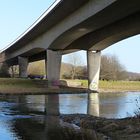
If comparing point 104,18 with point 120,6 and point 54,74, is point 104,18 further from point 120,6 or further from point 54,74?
point 54,74

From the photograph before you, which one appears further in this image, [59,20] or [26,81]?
[26,81]

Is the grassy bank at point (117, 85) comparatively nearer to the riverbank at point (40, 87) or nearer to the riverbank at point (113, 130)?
the riverbank at point (40, 87)

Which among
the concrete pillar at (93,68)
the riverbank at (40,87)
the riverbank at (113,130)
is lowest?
the riverbank at (113,130)

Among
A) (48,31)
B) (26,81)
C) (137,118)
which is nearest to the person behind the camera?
(137,118)

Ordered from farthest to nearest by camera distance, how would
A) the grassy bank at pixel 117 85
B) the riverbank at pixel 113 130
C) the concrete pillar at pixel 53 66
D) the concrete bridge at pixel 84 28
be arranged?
the grassy bank at pixel 117 85 → the concrete pillar at pixel 53 66 → the concrete bridge at pixel 84 28 → the riverbank at pixel 113 130

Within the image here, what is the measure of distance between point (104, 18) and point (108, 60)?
8724cm

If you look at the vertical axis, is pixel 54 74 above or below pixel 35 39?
below

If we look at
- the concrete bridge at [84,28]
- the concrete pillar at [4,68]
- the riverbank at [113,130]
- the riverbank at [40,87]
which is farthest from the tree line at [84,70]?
the riverbank at [113,130]

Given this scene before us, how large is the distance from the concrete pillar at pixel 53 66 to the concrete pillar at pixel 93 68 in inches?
216

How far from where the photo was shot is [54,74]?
6700 cm

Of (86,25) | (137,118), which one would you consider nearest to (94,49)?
(86,25)

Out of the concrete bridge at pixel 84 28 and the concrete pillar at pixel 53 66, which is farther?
the concrete pillar at pixel 53 66

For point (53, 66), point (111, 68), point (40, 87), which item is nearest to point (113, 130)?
point (40, 87)

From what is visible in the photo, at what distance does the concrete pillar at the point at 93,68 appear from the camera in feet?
226
